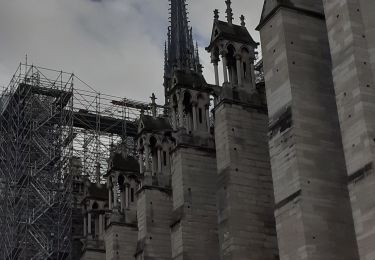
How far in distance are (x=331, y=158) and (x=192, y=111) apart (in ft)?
30.8

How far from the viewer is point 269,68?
21172mm

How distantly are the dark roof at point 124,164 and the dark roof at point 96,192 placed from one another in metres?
3.15

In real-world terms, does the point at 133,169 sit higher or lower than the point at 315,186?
higher

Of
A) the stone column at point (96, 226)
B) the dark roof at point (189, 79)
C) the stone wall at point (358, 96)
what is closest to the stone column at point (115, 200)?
the stone column at point (96, 226)

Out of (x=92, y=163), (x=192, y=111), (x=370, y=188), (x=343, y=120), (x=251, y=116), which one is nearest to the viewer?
(x=370, y=188)

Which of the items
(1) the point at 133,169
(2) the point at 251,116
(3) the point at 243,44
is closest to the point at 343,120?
(2) the point at 251,116

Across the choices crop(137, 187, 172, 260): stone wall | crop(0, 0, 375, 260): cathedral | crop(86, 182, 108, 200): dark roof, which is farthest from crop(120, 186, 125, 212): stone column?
crop(137, 187, 172, 260): stone wall

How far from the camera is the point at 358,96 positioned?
17.5 m

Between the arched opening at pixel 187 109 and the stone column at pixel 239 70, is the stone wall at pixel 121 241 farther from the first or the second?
the stone column at pixel 239 70

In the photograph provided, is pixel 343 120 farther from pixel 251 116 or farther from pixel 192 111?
pixel 192 111

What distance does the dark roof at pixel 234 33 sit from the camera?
2575cm

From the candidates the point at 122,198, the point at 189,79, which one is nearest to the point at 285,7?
the point at 189,79

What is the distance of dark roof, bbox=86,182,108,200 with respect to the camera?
3753 cm

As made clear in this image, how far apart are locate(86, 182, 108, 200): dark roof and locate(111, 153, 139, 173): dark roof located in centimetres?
315
